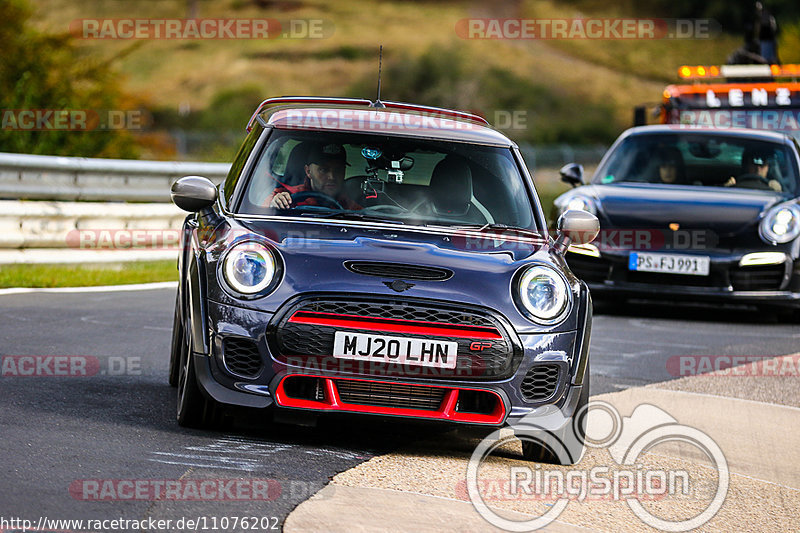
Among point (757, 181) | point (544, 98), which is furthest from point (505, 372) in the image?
point (544, 98)

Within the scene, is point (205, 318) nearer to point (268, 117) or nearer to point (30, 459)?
point (30, 459)

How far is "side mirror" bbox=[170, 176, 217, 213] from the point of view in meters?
6.61

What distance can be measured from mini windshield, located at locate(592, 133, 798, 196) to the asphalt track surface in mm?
2925

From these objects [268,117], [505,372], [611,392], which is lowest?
[611,392]

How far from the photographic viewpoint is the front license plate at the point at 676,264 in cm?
1209

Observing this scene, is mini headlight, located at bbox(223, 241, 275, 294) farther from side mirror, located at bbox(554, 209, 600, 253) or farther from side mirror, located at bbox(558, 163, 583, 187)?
side mirror, located at bbox(558, 163, 583, 187)

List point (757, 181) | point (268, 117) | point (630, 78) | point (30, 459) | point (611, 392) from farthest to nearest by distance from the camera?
point (630, 78)
point (757, 181)
point (611, 392)
point (268, 117)
point (30, 459)

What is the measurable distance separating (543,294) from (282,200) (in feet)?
4.44

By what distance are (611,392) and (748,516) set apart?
2.75m

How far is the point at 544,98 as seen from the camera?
7950cm

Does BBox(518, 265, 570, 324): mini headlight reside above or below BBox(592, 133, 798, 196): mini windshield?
below

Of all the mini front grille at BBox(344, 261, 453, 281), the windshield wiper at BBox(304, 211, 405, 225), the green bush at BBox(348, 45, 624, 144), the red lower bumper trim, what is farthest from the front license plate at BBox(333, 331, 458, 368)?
the green bush at BBox(348, 45, 624, 144)

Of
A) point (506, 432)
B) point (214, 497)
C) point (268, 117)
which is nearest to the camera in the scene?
point (214, 497)

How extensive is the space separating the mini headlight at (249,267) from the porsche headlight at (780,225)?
729 cm
